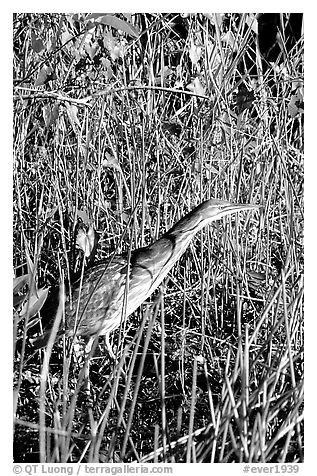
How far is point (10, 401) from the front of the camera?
1.58 meters

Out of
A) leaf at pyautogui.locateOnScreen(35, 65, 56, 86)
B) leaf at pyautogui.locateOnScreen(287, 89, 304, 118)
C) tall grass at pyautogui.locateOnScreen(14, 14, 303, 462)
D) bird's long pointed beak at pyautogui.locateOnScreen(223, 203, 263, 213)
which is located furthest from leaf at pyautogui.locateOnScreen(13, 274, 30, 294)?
leaf at pyautogui.locateOnScreen(287, 89, 304, 118)

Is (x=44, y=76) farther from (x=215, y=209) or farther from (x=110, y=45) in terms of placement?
(x=215, y=209)

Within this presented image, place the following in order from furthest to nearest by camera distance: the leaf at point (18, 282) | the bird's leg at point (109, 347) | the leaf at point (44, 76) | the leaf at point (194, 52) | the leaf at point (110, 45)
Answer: the bird's leg at point (109, 347), the leaf at point (194, 52), the leaf at point (110, 45), the leaf at point (44, 76), the leaf at point (18, 282)

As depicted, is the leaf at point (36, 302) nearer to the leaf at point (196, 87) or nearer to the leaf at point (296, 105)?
the leaf at point (196, 87)

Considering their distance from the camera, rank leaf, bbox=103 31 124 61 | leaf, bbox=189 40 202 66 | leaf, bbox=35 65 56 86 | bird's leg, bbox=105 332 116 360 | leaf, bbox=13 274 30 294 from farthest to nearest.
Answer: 1. bird's leg, bbox=105 332 116 360
2. leaf, bbox=189 40 202 66
3. leaf, bbox=103 31 124 61
4. leaf, bbox=35 65 56 86
5. leaf, bbox=13 274 30 294

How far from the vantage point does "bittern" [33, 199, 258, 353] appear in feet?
7.55

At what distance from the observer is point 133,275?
7.72ft

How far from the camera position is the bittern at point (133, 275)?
230 centimetres

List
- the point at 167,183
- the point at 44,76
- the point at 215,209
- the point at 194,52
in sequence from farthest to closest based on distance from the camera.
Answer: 1. the point at 167,183
2. the point at 215,209
3. the point at 194,52
4. the point at 44,76

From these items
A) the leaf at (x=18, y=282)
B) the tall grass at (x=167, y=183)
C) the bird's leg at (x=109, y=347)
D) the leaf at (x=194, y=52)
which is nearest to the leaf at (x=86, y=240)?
the tall grass at (x=167, y=183)

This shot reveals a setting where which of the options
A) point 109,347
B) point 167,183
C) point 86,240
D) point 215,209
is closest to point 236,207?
point 215,209

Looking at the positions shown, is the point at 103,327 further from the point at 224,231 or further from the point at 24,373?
the point at 224,231

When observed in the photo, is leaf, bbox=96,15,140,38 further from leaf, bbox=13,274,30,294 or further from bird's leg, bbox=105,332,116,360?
bird's leg, bbox=105,332,116,360

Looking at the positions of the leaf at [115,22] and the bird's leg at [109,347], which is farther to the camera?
the bird's leg at [109,347]
